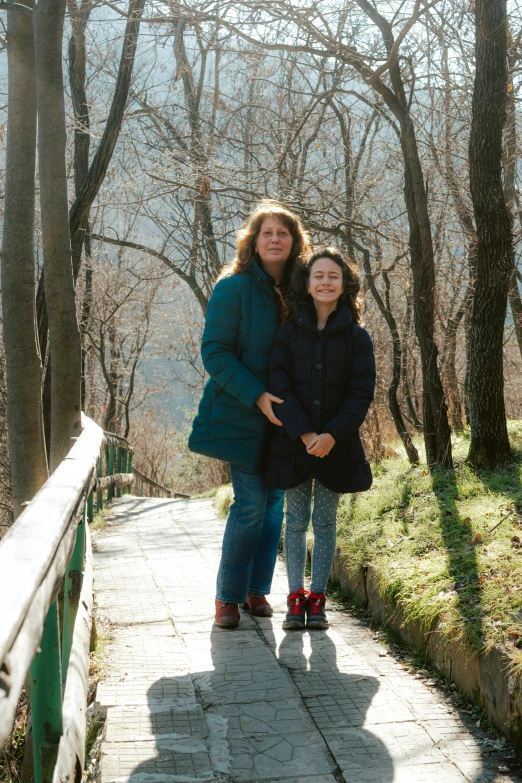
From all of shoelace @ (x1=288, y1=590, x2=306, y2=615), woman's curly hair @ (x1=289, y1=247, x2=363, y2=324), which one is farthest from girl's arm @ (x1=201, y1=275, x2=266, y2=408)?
shoelace @ (x1=288, y1=590, x2=306, y2=615)

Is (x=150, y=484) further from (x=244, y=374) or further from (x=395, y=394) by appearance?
(x=244, y=374)

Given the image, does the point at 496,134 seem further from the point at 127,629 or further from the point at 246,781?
the point at 246,781

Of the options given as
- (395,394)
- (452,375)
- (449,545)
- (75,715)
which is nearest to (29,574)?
(75,715)

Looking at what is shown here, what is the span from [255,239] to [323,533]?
159 cm

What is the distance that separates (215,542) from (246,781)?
174 inches

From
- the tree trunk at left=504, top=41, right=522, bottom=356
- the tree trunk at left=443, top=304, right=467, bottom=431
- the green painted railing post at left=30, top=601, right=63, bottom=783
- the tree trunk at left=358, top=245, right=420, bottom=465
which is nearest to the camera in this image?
the green painted railing post at left=30, top=601, right=63, bottom=783

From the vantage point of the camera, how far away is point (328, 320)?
12.8 feet

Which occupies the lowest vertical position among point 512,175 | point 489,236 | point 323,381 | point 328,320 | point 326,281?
point 323,381

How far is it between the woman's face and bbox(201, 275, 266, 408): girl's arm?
22cm

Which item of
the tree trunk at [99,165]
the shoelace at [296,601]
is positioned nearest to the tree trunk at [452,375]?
the tree trunk at [99,165]

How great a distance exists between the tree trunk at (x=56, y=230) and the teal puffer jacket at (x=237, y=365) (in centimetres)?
121

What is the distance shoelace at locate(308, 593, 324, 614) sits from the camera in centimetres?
401

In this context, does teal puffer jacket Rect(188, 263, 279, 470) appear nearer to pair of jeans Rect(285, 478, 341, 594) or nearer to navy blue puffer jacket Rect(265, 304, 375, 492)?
navy blue puffer jacket Rect(265, 304, 375, 492)

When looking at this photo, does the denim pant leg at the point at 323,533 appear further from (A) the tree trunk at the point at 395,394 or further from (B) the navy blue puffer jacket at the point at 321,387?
(A) the tree trunk at the point at 395,394
